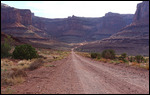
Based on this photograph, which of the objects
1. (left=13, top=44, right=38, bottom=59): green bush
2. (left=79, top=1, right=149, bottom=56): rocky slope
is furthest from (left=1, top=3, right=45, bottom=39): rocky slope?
(left=13, top=44, right=38, bottom=59): green bush

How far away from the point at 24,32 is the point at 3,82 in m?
125

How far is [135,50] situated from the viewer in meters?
86.1

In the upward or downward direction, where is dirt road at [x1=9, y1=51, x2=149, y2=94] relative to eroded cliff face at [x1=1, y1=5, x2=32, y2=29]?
downward

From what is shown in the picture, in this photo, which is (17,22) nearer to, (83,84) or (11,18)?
(11,18)

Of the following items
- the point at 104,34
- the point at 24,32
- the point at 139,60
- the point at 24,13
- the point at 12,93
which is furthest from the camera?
the point at 104,34

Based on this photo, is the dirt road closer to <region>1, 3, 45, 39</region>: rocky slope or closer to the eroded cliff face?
<region>1, 3, 45, 39</region>: rocky slope

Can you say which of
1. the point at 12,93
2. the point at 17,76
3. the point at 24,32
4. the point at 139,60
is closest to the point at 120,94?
the point at 12,93

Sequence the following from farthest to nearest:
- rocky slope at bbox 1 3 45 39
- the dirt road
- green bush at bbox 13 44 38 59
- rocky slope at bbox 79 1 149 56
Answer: rocky slope at bbox 1 3 45 39 → rocky slope at bbox 79 1 149 56 → green bush at bbox 13 44 38 59 → the dirt road

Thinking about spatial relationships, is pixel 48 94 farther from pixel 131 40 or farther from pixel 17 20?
pixel 17 20

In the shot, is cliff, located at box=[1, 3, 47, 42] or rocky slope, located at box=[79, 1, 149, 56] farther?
cliff, located at box=[1, 3, 47, 42]

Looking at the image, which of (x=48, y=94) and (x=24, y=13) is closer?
(x=48, y=94)

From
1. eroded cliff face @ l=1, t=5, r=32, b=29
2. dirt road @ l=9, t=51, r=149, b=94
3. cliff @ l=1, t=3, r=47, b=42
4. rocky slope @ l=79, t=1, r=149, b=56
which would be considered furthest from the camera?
eroded cliff face @ l=1, t=5, r=32, b=29

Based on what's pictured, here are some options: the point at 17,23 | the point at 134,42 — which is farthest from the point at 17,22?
the point at 134,42

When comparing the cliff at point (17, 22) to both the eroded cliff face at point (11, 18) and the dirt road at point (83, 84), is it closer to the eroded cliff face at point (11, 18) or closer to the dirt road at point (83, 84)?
the eroded cliff face at point (11, 18)
